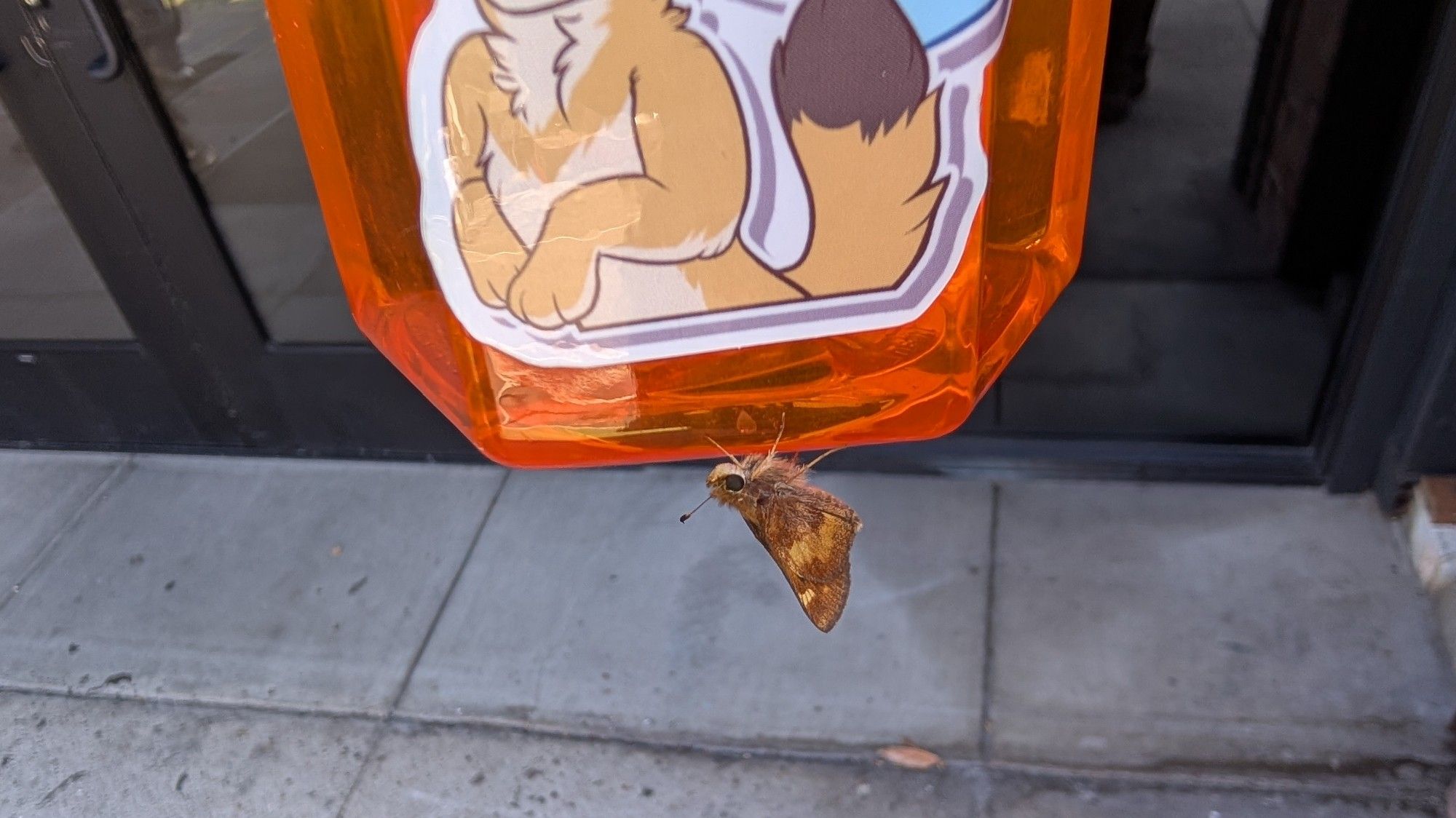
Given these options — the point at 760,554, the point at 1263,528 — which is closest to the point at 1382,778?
the point at 1263,528

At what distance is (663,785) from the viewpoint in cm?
186

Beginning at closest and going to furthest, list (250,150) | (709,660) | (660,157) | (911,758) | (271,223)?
(660,157), (911,758), (709,660), (250,150), (271,223)

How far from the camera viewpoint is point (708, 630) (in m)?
2.12

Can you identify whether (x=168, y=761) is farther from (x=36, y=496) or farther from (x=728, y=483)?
(x=728, y=483)

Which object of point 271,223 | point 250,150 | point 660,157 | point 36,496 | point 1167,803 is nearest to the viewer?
point 660,157

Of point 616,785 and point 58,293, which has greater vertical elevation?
point 58,293

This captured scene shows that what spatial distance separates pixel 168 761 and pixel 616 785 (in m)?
0.94

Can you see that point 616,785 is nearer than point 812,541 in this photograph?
No

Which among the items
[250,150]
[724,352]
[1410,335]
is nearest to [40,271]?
[250,150]

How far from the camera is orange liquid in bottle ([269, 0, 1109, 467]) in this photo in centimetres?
103

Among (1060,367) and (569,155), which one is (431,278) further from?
(1060,367)

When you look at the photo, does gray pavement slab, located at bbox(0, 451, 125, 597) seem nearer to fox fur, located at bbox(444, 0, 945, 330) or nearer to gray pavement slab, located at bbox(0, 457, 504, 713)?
gray pavement slab, located at bbox(0, 457, 504, 713)

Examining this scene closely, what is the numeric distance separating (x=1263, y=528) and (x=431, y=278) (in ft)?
6.16

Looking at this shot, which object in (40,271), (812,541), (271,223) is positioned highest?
(812,541)
